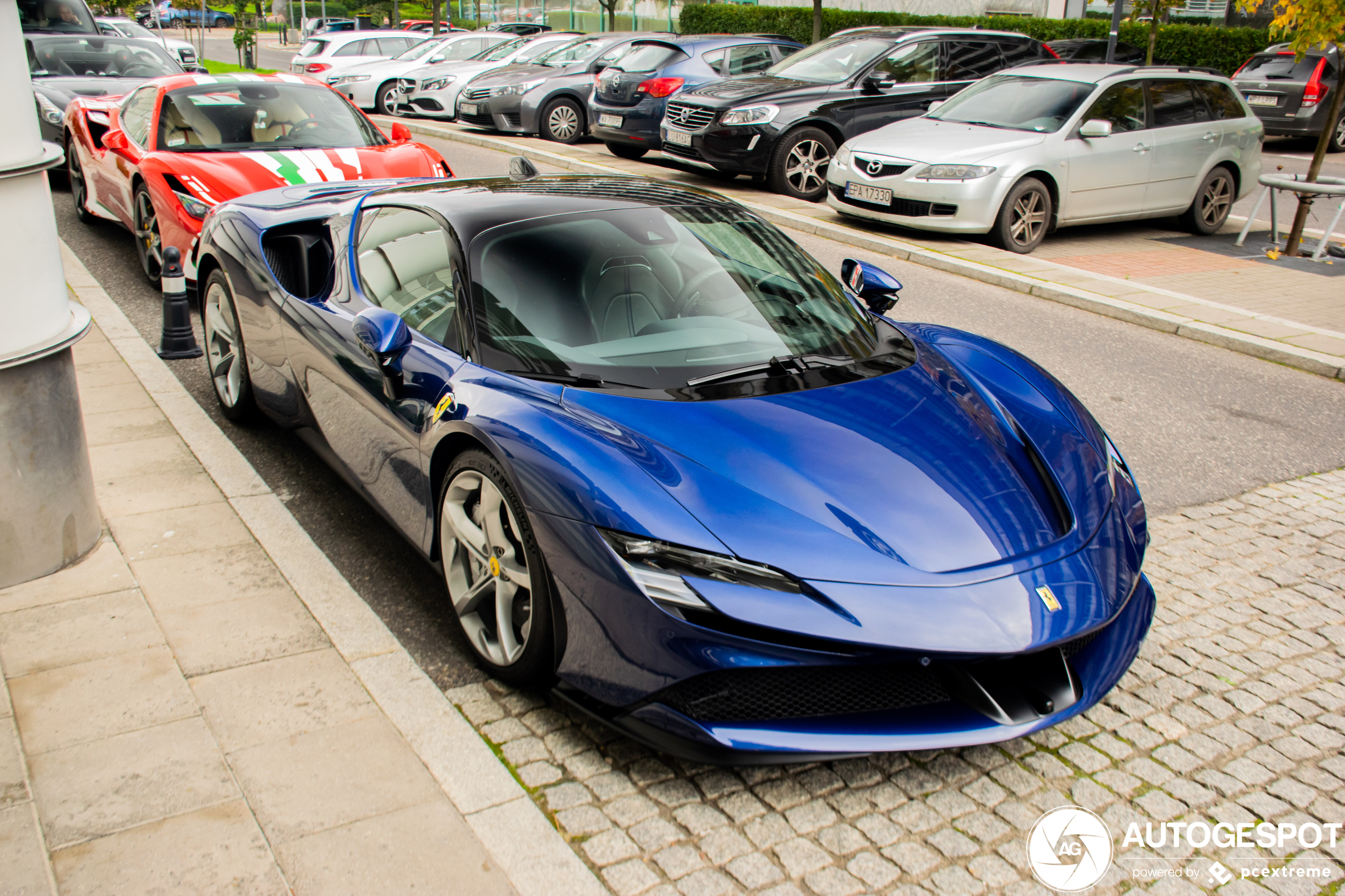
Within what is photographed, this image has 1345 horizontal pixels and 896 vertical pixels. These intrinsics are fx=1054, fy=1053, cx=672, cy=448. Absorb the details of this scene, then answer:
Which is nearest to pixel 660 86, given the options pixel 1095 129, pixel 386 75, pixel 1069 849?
pixel 1095 129

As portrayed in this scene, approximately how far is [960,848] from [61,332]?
10.7 feet

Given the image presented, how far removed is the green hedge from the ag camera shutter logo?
2232 cm

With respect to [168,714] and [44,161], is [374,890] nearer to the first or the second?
[168,714]

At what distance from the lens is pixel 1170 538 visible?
173 inches

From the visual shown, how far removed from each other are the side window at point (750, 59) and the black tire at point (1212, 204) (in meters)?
6.27

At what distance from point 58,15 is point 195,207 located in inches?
486

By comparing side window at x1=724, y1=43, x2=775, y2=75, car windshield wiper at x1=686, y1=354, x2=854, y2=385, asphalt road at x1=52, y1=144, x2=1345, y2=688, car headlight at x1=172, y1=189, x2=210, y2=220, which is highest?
side window at x1=724, y1=43, x2=775, y2=75

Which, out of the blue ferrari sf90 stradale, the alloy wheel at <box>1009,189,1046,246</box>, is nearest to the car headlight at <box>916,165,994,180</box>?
the alloy wheel at <box>1009,189,1046,246</box>

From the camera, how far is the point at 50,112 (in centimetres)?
1089

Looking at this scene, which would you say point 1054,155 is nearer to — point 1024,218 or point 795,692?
point 1024,218

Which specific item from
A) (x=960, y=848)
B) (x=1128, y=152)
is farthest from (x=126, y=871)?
(x=1128, y=152)

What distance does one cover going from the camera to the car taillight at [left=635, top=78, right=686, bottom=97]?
46.8 feet

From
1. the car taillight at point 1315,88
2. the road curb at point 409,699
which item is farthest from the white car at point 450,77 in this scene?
the road curb at point 409,699

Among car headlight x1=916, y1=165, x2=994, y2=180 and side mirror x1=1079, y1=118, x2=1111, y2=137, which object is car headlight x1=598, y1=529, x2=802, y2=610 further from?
side mirror x1=1079, y1=118, x2=1111, y2=137
